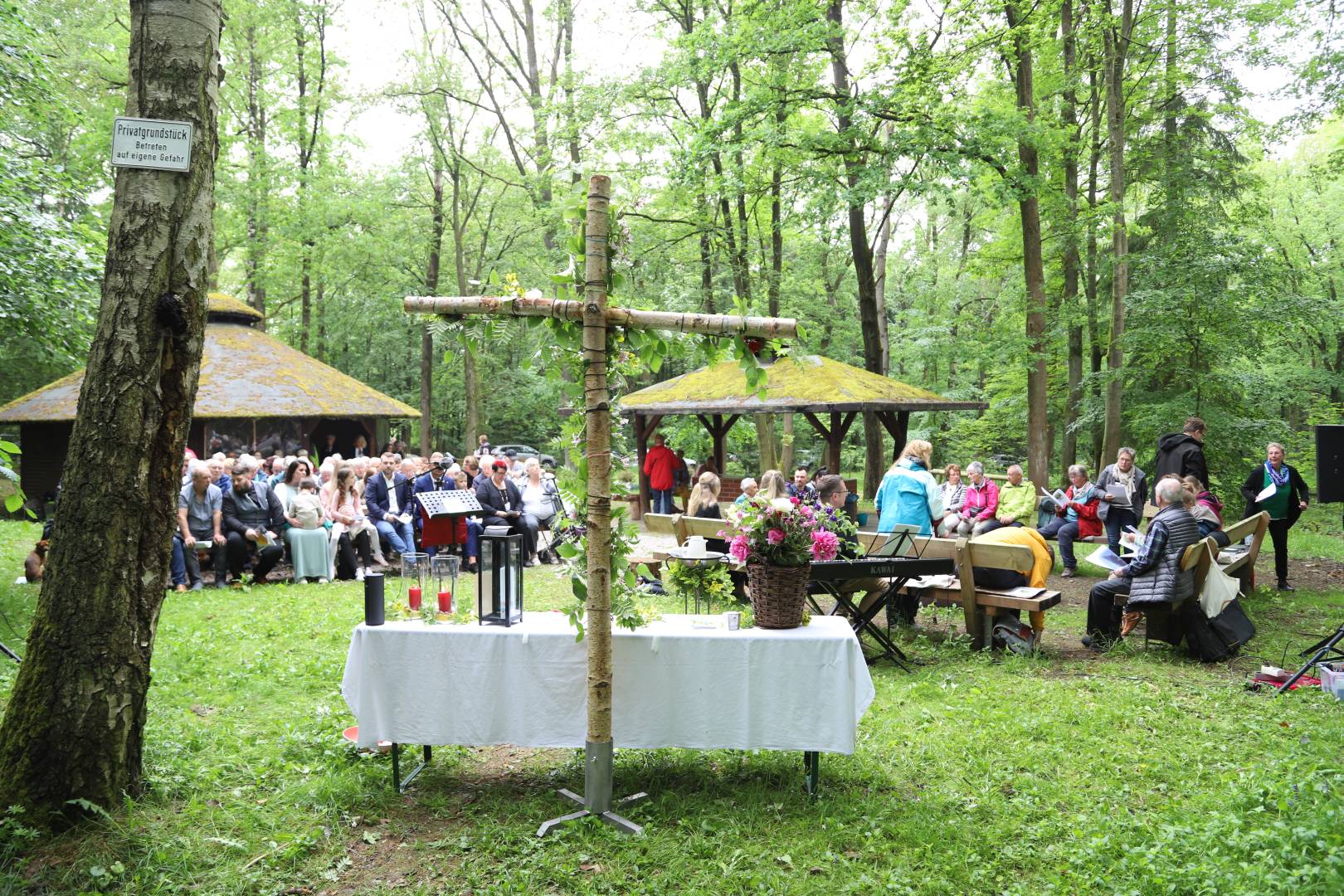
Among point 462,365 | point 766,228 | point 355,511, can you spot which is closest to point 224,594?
point 355,511

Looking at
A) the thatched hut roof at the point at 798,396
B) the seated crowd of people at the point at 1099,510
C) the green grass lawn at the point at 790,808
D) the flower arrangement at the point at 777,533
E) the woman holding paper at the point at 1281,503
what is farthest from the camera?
the thatched hut roof at the point at 798,396

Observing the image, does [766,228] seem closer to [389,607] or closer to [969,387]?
[969,387]

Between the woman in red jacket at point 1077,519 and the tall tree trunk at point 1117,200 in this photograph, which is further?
the tall tree trunk at point 1117,200

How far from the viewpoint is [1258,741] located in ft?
16.7

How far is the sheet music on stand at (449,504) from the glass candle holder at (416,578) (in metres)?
6.05

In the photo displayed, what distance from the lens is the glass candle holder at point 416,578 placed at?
15.3ft

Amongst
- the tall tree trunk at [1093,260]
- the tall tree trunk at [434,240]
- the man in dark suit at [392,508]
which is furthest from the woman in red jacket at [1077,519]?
the tall tree trunk at [434,240]

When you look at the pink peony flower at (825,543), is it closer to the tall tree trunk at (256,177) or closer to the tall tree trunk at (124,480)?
the tall tree trunk at (124,480)

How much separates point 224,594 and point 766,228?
17394 mm

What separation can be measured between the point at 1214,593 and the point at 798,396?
330 inches

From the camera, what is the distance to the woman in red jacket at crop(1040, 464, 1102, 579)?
11.2 m

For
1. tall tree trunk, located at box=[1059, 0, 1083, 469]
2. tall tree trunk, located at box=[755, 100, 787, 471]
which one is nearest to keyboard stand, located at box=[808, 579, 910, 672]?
tall tree trunk, located at box=[755, 100, 787, 471]

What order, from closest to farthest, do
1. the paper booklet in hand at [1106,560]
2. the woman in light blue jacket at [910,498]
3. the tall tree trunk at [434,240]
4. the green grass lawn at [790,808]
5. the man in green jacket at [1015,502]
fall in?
the green grass lawn at [790,808] < the paper booklet in hand at [1106,560] < the woman in light blue jacket at [910,498] < the man in green jacket at [1015,502] < the tall tree trunk at [434,240]

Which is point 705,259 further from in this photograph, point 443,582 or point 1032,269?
point 443,582
